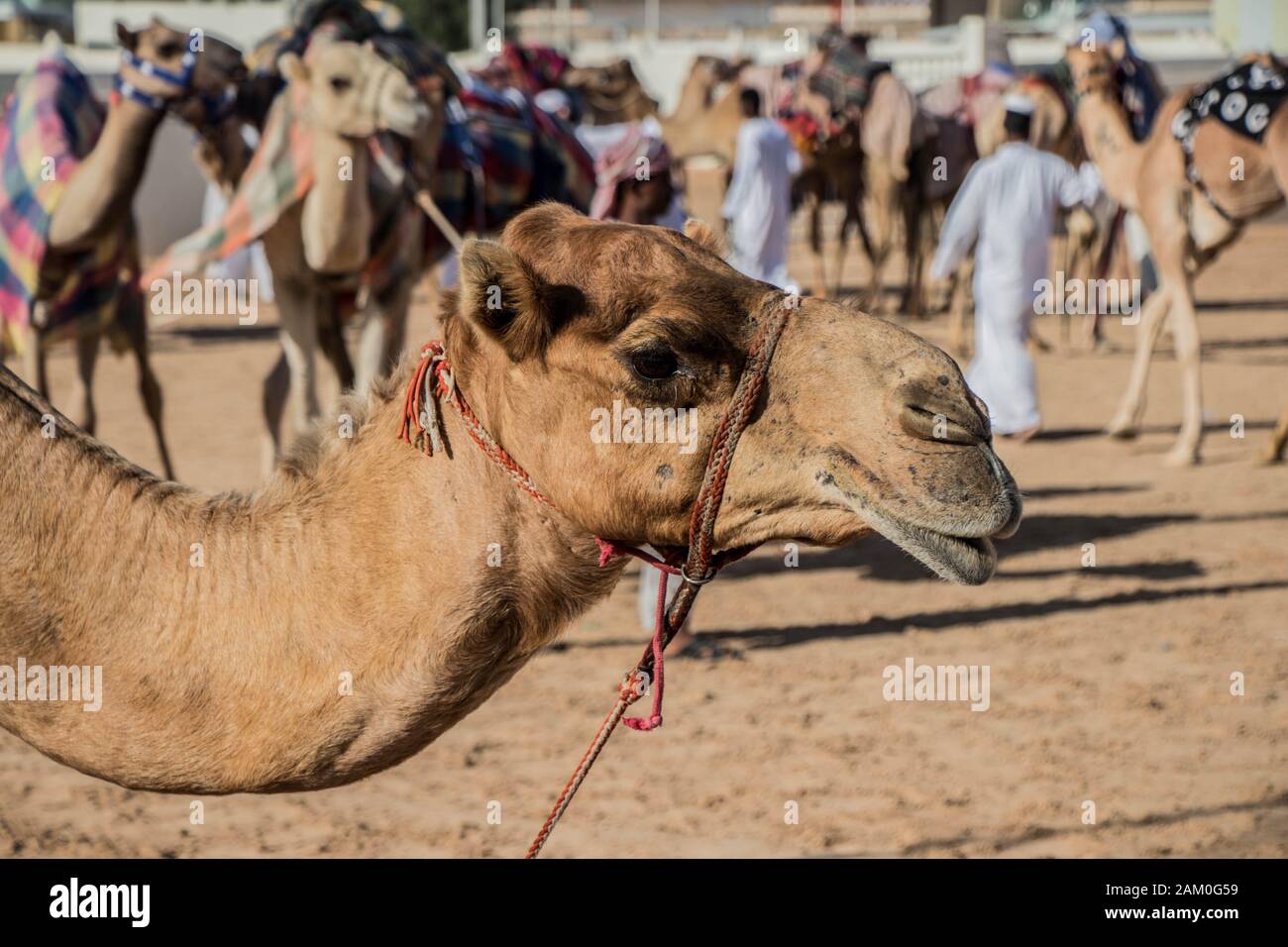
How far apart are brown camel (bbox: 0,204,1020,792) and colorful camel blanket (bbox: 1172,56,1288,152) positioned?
820 cm

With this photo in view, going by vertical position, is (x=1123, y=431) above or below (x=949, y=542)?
below

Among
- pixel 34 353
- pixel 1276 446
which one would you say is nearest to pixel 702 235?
pixel 34 353

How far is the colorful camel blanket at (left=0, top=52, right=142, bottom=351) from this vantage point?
7355 mm

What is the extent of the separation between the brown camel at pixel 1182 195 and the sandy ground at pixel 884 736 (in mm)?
1287

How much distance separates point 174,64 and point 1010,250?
5.59 metres

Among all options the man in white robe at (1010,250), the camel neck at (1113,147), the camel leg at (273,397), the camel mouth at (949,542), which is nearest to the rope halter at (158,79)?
the camel leg at (273,397)

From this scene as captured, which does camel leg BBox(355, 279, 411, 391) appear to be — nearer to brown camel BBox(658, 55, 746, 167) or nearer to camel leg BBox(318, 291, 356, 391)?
camel leg BBox(318, 291, 356, 391)

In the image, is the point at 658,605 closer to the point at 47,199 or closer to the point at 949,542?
the point at 949,542

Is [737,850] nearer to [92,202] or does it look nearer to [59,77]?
[92,202]

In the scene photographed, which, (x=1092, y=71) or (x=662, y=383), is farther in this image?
(x=1092, y=71)

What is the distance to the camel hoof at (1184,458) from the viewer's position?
978 cm

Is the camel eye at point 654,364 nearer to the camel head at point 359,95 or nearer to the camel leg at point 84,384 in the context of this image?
the camel head at point 359,95

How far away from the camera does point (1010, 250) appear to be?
10180 mm
